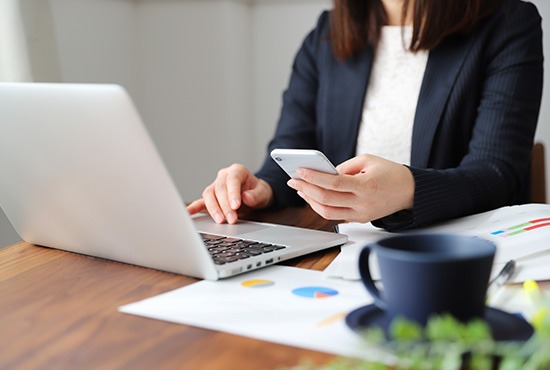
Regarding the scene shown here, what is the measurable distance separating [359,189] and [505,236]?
0.20 m

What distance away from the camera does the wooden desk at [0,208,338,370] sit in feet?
1.89

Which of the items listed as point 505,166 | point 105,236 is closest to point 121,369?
point 105,236

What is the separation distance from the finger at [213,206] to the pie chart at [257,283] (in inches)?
12.7

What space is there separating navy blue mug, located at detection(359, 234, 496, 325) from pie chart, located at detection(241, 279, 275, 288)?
0.21 metres

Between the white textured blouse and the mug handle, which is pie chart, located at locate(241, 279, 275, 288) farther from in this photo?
the white textured blouse

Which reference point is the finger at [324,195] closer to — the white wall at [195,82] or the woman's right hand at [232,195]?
the woman's right hand at [232,195]

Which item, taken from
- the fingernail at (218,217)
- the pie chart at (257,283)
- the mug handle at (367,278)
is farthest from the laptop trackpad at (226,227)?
the mug handle at (367,278)

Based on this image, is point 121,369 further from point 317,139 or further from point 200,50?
point 200,50

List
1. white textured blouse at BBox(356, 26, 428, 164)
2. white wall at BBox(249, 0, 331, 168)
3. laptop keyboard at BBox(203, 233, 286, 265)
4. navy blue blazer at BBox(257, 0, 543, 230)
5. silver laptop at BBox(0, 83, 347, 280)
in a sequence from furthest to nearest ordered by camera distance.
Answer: white wall at BBox(249, 0, 331, 168)
white textured blouse at BBox(356, 26, 428, 164)
navy blue blazer at BBox(257, 0, 543, 230)
laptop keyboard at BBox(203, 233, 286, 265)
silver laptop at BBox(0, 83, 347, 280)

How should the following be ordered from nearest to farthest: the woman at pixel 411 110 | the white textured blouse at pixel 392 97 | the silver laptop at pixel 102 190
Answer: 1. the silver laptop at pixel 102 190
2. the woman at pixel 411 110
3. the white textured blouse at pixel 392 97

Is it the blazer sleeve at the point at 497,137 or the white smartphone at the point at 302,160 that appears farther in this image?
the blazer sleeve at the point at 497,137

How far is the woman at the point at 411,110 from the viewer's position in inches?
41.6

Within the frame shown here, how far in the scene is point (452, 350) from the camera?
46cm

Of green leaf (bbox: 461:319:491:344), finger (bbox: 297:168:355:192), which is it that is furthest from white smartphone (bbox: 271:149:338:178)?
green leaf (bbox: 461:319:491:344)
